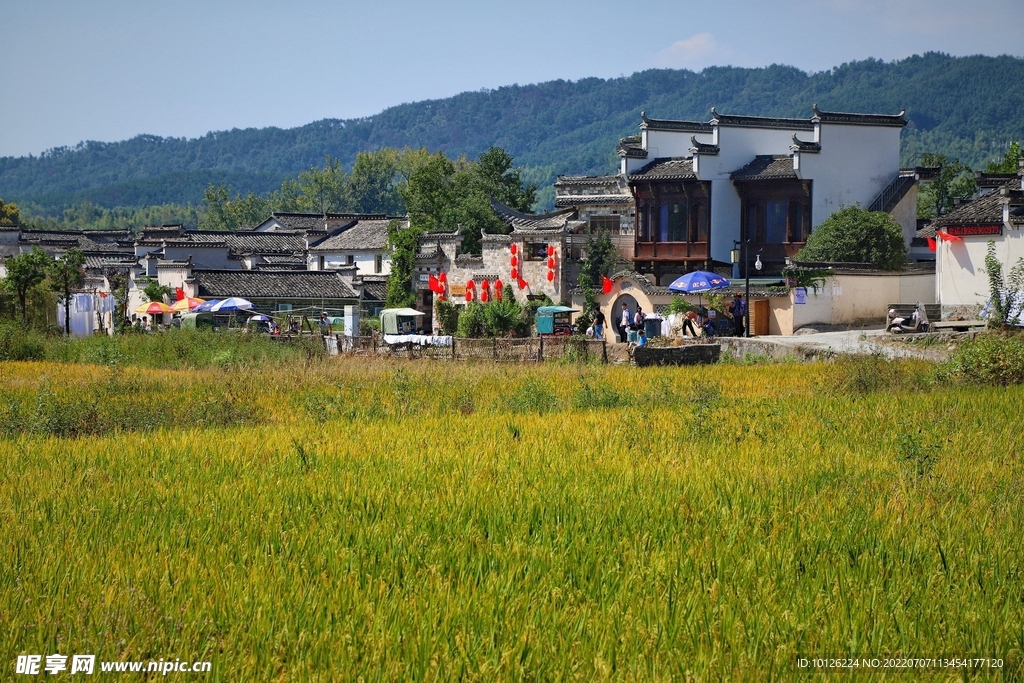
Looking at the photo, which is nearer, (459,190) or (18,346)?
(18,346)

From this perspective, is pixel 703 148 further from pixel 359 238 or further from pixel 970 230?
pixel 359 238

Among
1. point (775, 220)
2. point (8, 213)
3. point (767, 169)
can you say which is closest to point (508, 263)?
point (775, 220)

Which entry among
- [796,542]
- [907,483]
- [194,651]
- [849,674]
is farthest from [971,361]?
[194,651]

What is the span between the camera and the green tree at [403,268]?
1647 inches

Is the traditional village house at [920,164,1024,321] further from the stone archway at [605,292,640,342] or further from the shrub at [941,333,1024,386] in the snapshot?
the shrub at [941,333,1024,386]

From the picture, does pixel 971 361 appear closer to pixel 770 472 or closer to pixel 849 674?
pixel 770 472

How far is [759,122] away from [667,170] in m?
3.94

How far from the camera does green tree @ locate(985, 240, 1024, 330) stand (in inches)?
870

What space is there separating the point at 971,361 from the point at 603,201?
24.3 meters

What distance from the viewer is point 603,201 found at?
38500 mm

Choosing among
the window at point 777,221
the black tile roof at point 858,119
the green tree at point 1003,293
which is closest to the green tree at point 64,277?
the window at point 777,221

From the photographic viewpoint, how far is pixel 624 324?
30.3 meters

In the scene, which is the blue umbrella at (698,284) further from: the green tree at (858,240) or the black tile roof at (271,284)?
the black tile roof at (271,284)

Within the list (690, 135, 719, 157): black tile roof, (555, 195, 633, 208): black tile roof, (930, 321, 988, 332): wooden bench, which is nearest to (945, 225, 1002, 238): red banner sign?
(930, 321, 988, 332): wooden bench
